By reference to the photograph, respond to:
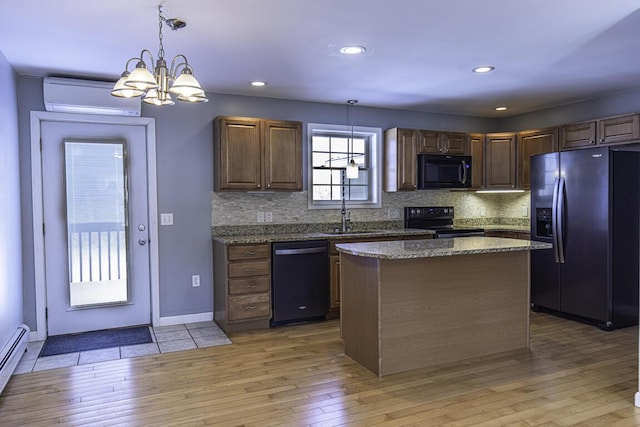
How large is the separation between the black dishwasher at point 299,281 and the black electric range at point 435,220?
5.16ft

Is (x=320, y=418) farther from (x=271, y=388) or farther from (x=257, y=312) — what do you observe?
(x=257, y=312)

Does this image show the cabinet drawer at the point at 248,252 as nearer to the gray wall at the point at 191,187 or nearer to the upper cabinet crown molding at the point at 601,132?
the gray wall at the point at 191,187

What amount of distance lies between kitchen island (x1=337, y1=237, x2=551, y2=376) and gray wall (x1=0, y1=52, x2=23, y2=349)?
246 cm

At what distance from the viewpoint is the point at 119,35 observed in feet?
10.1

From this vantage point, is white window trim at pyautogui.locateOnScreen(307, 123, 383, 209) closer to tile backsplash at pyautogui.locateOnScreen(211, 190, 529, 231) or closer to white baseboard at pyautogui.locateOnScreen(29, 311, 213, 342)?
tile backsplash at pyautogui.locateOnScreen(211, 190, 529, 231)

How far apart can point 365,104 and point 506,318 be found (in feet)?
9.58

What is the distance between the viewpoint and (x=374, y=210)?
563cm

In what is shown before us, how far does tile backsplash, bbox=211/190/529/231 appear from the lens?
→ 489 cm

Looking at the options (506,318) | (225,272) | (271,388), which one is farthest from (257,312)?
(506,318)

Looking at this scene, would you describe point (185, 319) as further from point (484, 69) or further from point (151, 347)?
point (484, 69)

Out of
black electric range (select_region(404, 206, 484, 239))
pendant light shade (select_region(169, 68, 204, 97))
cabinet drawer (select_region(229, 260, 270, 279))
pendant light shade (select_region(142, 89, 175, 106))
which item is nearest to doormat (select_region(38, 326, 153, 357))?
cabinet drawer (select_region(229, 260, 270, 279))

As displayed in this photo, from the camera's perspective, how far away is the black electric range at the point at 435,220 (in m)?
5.59

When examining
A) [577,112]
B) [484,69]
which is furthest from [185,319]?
[577,112]

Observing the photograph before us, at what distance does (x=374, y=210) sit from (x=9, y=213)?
3.69 meters
